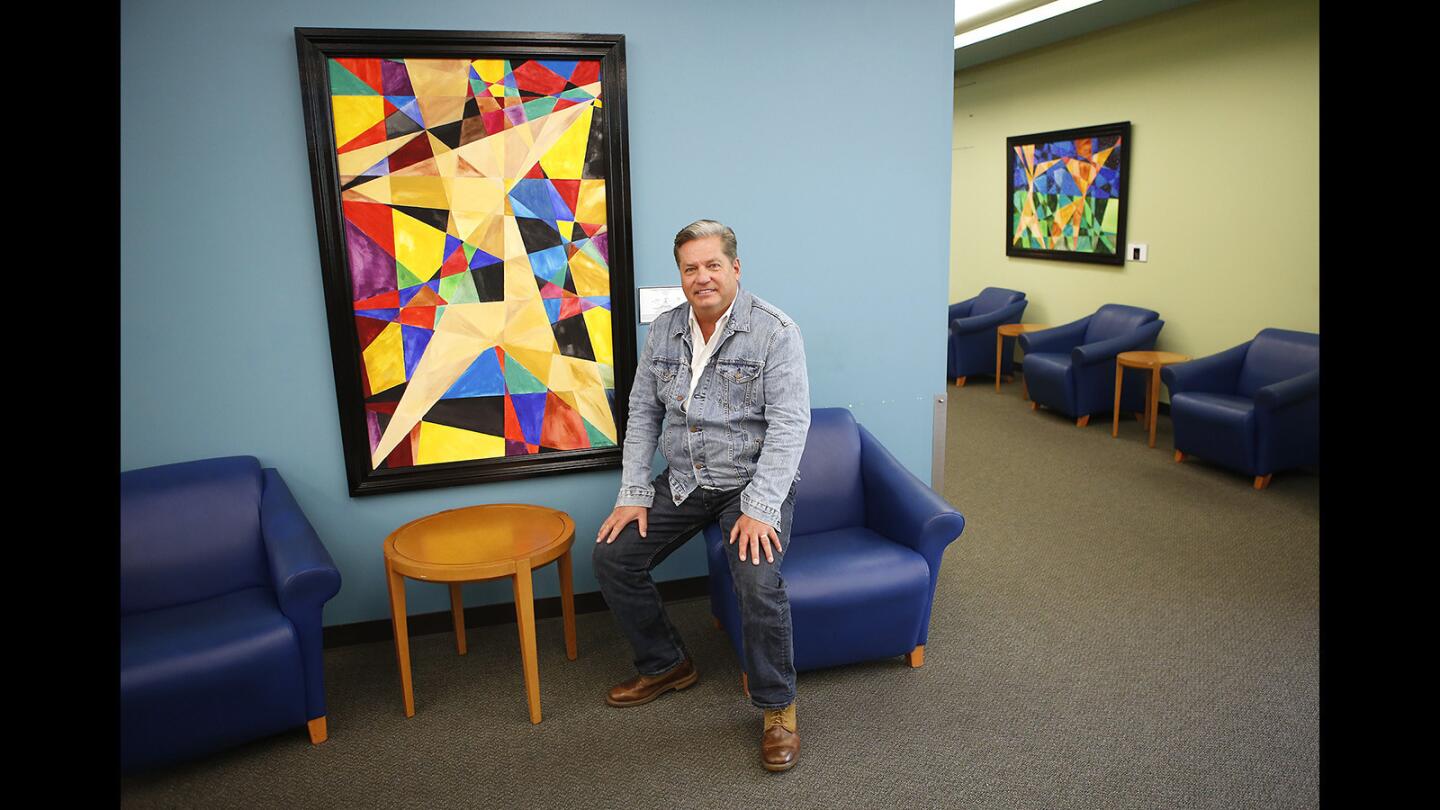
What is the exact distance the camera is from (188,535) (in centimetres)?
255

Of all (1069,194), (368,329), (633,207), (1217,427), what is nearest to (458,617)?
(368,329)

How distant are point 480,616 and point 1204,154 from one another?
15.8 feet

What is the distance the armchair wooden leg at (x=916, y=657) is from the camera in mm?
2740

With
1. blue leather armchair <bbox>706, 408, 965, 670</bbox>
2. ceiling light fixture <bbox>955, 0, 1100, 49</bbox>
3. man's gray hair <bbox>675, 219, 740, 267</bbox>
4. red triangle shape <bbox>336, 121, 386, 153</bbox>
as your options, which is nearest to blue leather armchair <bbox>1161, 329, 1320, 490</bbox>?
ceiling light fixture <bbox>955, 0, 1100, 49</bbox>

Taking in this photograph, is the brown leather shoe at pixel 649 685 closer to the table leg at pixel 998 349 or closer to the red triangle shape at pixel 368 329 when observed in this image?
the red triangle shape at pixel 368 329

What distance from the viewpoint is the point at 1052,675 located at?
2.69 meters

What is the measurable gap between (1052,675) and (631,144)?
2087 millimetres

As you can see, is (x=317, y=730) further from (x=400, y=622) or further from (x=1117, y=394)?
(x=1117, y=394)

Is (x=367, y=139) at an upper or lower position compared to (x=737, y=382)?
upper

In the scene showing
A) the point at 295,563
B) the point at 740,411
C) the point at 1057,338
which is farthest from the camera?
the point at 1057,338
